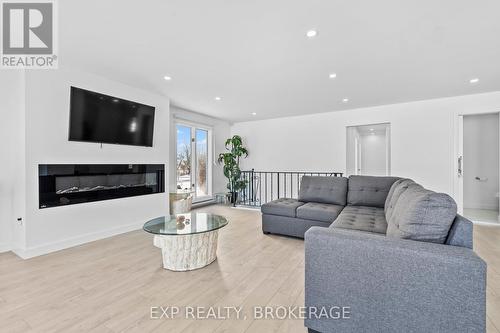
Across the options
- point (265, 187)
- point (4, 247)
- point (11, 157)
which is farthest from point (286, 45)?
point (265, 187)

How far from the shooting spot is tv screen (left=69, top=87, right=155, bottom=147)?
3.17 m

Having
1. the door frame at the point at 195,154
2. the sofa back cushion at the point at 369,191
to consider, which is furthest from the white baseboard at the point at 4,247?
the sofa back cushion at the point at 369,191

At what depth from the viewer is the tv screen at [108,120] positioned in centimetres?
317

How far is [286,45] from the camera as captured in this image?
2.54 meters

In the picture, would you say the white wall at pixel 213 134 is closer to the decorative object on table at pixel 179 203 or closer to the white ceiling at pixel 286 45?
the decorative object on table at pixel 179 203

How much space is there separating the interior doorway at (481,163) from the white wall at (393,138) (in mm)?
1326

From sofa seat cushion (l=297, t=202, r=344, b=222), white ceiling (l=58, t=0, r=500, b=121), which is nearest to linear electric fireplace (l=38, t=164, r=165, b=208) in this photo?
white ceiling (l=58, t=0, r=500, b=121)

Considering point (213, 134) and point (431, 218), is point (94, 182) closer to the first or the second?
point (213, 134)

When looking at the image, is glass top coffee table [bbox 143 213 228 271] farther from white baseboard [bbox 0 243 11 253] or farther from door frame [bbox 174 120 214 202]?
door frame [bbox 174 120 214 202]

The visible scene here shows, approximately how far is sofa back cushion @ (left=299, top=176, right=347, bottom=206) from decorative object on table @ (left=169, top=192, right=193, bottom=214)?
2.38 metres

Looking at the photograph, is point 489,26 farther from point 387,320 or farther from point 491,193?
point 491,193

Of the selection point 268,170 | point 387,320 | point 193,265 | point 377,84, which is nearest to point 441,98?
point 377,84

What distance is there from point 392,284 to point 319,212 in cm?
197

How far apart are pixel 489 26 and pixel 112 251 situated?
480 centimetres
